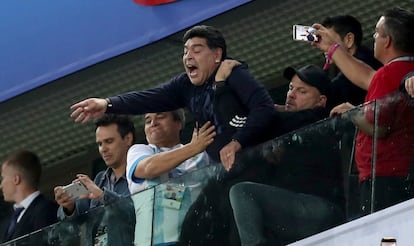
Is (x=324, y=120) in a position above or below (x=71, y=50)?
below

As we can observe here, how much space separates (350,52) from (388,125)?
3.13 ft

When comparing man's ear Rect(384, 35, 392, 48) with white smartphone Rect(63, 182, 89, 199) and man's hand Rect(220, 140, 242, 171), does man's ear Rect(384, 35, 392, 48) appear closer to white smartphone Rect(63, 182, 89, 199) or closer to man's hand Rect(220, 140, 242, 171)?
man's hand Rect(220, 140, 242, 171)

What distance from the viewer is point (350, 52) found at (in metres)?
7.39

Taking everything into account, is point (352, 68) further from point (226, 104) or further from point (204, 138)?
point (204, 138)

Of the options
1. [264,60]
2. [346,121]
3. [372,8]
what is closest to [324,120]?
[346,121]

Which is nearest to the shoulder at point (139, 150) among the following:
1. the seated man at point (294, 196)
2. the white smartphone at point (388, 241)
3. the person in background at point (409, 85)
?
the seated man at point (294, 196)

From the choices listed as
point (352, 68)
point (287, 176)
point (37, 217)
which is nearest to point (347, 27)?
point (352, 68)

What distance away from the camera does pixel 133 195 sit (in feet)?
23.5

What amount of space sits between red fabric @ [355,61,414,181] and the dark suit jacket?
2.01 m

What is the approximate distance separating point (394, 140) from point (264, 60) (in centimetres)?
438

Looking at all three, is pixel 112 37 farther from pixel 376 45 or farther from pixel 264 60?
pixel 376 45

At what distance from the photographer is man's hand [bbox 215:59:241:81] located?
7289mm

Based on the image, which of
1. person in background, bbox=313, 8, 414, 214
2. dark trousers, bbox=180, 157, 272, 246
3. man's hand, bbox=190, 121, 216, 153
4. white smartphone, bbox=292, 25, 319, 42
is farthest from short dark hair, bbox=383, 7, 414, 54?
man's hand, bbox=190, 121, 216, 153

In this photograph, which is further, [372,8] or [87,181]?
[372,8]
